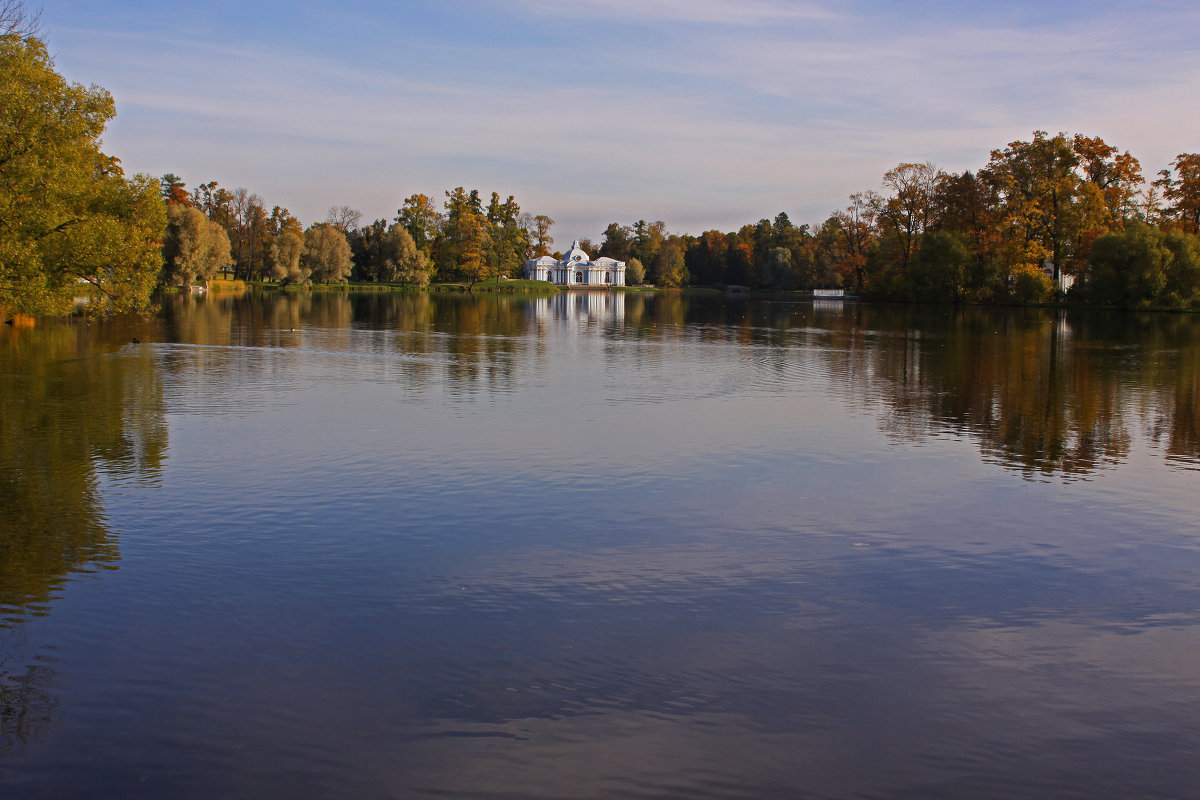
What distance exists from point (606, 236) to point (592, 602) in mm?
193303

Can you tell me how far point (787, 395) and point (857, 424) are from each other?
13.9 ft

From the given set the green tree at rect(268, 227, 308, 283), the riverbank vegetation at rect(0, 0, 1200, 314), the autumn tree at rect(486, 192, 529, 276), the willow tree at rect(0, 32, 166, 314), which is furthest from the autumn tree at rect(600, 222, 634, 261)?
the willow tree at rect(0, 32, 166, 314)

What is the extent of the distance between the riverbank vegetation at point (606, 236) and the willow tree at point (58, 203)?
→ 0.21 ft

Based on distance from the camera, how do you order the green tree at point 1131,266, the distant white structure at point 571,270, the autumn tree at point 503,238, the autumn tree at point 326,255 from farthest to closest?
the distant white structure at point 571,270 < the autumn tree at point 503,238 < the autumn tree at point 326,255 < the green tree at point 1131,266

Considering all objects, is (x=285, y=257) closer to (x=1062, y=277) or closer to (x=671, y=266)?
(x=1062, y=277)

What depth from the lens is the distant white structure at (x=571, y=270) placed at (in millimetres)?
159250

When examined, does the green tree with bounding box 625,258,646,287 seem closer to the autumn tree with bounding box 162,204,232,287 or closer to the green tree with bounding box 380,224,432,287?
the green tree with bounding box 380,224,432,287

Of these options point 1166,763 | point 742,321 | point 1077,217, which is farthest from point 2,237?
point 1077,217

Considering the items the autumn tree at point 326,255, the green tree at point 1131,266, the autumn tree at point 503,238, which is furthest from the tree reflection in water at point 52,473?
the autumn tree at point 503,238

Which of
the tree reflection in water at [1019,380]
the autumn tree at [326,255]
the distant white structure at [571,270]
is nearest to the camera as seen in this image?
the tree reflection in water at [1019,380]

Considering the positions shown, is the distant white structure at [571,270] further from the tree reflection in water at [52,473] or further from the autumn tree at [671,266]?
the tree reflection in water at [52,473]

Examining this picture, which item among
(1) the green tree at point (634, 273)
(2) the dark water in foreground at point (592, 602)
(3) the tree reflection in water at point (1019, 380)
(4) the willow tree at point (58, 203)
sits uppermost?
(1) the green tree at point (634, 273)

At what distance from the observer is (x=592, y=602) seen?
27.0 feet

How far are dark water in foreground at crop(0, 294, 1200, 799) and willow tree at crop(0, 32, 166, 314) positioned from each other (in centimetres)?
1079
